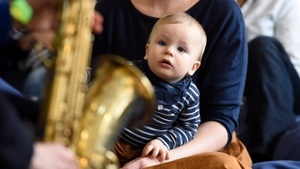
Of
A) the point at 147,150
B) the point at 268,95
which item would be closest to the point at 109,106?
the point at 147,150

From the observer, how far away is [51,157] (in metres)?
0.96

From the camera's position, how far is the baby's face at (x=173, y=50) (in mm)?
1429

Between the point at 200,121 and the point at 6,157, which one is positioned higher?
the point at 6,157

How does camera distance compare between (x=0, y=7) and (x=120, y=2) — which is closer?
(x=0, y=7)

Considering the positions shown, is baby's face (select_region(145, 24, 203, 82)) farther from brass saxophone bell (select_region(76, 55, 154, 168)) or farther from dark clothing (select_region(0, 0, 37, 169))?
dark clothing (select_region(0, 0, 37, 169))

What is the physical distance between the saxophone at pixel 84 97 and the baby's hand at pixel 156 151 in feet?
0.40

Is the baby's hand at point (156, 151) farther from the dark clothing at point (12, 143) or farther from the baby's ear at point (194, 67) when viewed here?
the dark clothing at point (12, 143)

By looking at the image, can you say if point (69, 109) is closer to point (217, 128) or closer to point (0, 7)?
point (0, 7)

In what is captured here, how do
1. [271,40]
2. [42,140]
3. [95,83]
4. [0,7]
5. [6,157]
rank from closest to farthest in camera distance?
[6,157], [42,140], [95,83], [0,7], [271,40]

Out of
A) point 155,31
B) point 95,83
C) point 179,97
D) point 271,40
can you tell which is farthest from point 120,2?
point 271,40

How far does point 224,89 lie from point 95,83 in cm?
43

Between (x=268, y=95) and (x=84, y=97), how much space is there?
1.17 m

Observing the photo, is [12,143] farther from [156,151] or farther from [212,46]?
[212,46]

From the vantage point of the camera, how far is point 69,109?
44.3 inches
